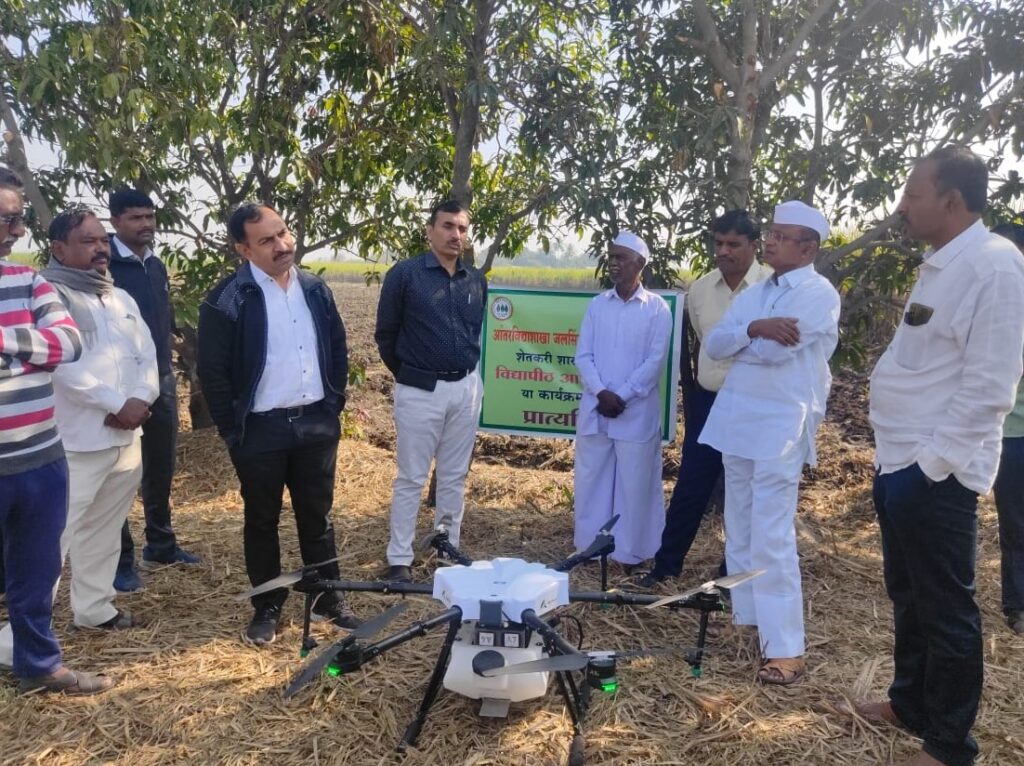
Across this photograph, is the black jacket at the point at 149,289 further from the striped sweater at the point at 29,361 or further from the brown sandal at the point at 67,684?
the brown sandal at the point at 67,684

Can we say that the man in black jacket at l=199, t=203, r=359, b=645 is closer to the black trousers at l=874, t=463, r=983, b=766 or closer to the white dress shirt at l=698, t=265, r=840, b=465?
the white dress shirt at l=698, t=265, r=840, b=465

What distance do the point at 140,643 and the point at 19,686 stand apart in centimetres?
58

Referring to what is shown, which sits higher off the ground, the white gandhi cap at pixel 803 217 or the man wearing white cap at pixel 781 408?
the white gandhi cap at pixel 803 217

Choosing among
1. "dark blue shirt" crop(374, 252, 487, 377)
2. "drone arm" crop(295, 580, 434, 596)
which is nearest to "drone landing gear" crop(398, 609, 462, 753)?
"drone arm" crop(295, 580, 434, 596)

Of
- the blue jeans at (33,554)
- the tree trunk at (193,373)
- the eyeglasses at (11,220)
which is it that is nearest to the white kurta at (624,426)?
the blue jeans at (33,554)

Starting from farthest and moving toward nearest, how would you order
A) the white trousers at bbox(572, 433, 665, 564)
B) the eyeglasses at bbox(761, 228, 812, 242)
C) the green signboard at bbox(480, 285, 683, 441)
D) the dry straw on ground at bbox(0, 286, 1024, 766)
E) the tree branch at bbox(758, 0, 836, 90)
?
the green signboard at bbox(480, 285, 683, 441) < the tree branch at bbox(758, 0, 836, 90) < the white trousers at bbox(572, 433, 665, 564) < the eyeglasses at bbox(761, 228, 812, 242) < the dry straw on ground at bbox(0, 286, 1024, 766)

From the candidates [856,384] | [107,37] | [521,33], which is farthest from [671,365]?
[856,384]

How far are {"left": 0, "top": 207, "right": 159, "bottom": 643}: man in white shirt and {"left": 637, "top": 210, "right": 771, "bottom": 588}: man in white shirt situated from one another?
2783 mm

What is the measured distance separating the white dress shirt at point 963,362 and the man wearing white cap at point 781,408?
77 centimetres

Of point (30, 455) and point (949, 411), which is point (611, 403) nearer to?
point (949, 411)

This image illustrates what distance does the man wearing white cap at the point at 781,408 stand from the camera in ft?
12.3

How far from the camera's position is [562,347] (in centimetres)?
591

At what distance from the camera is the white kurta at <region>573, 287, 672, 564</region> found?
5039 mm

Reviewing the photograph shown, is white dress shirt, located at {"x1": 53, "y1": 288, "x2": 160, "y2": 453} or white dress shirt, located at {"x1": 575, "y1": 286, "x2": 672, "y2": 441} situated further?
white dress shirt, located at {"x1": 575, "y1": 286, "x2": 672, "y2": 441}
